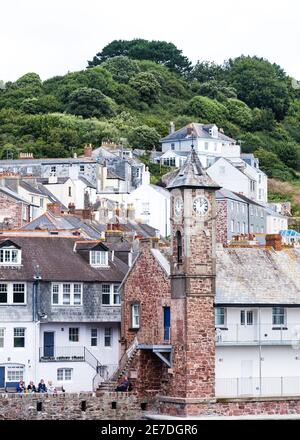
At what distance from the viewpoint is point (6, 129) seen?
15488cm

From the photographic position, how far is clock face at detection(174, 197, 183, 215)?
2400 inches

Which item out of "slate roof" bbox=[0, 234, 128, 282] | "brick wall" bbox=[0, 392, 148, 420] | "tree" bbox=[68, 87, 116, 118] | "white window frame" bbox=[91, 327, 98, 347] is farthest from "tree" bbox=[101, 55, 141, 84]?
"brick wall" bbox=[0, 392, 148, 420]

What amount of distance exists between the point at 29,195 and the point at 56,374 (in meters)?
41.1

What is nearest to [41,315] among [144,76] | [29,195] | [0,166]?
[29,195]

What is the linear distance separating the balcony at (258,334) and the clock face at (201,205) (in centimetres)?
492

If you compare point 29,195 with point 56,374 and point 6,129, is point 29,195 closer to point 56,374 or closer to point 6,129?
point 56,374

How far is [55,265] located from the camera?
66.5m

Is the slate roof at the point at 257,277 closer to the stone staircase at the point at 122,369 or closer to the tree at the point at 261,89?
the stone staircase at the point at 122,369

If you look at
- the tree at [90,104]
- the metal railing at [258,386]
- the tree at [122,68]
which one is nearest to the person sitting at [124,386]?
the metal railing at [258,386]

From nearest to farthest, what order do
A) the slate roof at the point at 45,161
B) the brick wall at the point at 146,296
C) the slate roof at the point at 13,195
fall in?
the brick wall at the point at 146,296, the slate roof at the point at 13,195, the slate roof at the point at 45,161

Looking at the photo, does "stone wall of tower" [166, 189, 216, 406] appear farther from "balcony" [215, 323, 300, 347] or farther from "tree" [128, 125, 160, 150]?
"tree" [128, 125, 160, 150]

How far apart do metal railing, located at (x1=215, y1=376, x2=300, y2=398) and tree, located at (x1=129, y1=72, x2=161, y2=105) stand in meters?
123

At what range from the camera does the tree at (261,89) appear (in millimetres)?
191000

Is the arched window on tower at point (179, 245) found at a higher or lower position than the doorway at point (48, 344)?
higher
